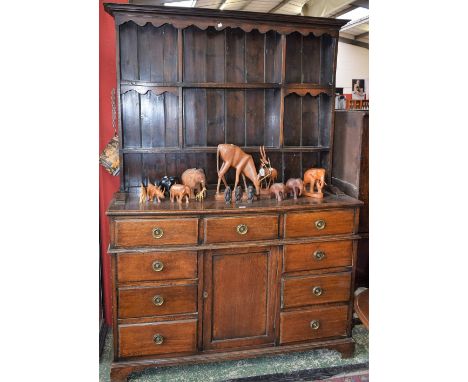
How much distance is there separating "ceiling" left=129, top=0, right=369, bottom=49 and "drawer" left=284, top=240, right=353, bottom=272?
139 cm

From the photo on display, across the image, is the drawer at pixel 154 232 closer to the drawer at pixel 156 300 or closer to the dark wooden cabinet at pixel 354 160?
the drawer at pixel 156 300

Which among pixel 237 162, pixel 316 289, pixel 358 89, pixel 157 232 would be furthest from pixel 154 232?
pixel 358 89

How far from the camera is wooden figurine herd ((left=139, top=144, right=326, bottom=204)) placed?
7.50 feet

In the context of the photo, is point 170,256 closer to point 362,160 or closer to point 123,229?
point 123,229

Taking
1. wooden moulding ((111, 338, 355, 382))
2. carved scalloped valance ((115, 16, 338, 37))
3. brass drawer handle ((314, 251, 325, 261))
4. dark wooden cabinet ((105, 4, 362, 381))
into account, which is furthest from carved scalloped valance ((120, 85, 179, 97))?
wooden moulding ((111, 338, 355, 382))

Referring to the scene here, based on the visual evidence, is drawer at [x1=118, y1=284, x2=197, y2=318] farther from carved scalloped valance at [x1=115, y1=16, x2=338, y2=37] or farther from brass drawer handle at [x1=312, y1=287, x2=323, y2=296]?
carved scalloped valance at [x1=115, y1=16, x2=338, y2=37]

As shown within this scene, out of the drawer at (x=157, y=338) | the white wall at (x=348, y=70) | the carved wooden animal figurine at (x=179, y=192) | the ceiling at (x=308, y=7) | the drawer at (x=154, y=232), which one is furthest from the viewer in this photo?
the white wall at (x=348, y=70)

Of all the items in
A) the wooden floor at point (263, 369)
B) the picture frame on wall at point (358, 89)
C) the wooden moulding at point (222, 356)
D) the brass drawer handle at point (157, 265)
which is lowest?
the wooden floor at point (263, 369)

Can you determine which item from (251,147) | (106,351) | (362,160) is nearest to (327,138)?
(362,160)

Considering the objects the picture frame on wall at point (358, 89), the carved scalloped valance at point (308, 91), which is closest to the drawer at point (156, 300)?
the carved scalloped valance at point (308, 91)

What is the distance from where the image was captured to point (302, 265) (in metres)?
2.31

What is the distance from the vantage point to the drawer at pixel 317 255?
2.28 meters

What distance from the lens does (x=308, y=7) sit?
3453mm

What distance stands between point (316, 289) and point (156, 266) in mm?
956
